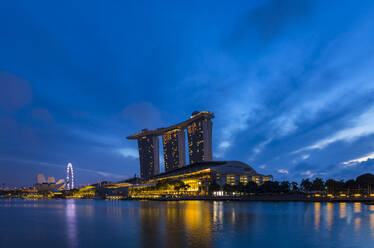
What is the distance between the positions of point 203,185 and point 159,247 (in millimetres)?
175564

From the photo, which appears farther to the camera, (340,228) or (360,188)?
(360,188)

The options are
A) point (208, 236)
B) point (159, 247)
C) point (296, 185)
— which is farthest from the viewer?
point (296, 185)

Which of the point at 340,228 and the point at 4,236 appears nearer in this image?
the point at 4,236

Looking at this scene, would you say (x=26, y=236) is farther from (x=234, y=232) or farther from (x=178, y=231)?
(x=234, y=232)

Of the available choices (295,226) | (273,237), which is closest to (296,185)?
(295,226)

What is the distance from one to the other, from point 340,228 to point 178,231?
66.9 ft

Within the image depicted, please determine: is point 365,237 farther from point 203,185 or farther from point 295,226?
point 203,185

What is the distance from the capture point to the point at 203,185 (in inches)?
7869

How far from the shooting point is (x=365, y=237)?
3331 cm

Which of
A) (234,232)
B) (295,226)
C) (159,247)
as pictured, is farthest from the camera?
(295,226)

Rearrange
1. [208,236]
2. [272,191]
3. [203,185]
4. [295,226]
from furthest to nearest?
[203,185]
[272,191]
[295,226]
[208,236]

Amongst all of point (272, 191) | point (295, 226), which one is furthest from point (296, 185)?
point (295, 226)

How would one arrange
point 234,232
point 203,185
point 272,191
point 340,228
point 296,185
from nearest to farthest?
point 234,232 < point 340,228 < point 272,191 < point 296,185 < point 203,185

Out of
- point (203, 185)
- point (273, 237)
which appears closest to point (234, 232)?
point (273, 237)
